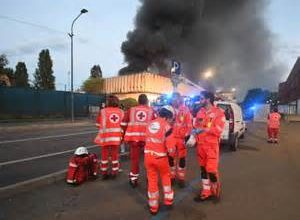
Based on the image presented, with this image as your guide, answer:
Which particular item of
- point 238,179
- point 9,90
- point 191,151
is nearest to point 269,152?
point 191,151

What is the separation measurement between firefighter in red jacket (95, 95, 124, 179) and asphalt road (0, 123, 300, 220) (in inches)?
18.0

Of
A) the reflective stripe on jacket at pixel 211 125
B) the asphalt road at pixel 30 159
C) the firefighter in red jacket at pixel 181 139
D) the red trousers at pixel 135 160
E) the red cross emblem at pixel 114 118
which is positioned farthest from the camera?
the asphalt road at pixel 30 159

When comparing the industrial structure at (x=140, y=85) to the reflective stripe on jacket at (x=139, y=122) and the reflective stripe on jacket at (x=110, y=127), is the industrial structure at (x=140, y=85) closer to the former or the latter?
the reflective stripe on jacket at (x=110, y=127)

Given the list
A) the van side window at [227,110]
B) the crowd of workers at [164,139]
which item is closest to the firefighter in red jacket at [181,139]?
the crowd of workers at [164,139]

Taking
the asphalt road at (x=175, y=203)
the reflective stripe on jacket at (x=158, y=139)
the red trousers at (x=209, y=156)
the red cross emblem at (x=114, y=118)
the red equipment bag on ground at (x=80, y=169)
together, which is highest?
the red cross emblem at (x=114, y=118)

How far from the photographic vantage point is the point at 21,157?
1162 centimetres

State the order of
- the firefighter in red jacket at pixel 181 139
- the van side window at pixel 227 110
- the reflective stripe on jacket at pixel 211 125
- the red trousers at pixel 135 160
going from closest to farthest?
the reflective stripe on jacket at pixel 211 125 < the red trousers at pixel 135 160 < the firefighter in red jacket at pixel 181 139 < the van side window at pixel 227 110

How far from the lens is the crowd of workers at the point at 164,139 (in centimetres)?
592

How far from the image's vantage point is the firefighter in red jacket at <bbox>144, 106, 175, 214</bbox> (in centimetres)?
587

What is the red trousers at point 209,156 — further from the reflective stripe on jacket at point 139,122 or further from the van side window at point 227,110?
the van side window at point 227,110

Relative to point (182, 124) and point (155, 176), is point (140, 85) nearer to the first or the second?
point (182, 124)

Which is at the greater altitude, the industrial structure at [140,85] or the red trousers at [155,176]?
the industrial structure at [140,85]

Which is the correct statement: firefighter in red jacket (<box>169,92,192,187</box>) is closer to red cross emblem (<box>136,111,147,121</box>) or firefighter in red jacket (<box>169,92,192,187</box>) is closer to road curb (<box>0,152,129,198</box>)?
red cross emblem (<box>136,111,147,121</box>)

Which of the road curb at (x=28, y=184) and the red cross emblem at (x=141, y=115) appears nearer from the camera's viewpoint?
the road curb at (x=28, y=184)
